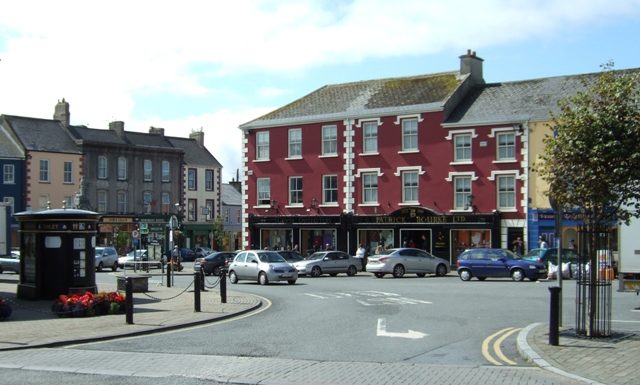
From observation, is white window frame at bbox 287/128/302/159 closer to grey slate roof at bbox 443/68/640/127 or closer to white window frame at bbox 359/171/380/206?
white window frame at bbox 359/171/380/206

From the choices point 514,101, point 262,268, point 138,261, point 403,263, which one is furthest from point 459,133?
point 138,261

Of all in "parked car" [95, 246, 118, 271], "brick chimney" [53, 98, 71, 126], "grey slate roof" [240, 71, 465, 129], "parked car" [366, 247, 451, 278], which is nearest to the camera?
"parked car" [366, 247, 451, 278]

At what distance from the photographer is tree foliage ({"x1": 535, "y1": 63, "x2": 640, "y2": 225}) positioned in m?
13.6

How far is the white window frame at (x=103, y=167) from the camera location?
→ 6869cm

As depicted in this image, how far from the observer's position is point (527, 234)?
43406mm

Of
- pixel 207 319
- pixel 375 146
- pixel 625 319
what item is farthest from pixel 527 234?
pixel 207 319

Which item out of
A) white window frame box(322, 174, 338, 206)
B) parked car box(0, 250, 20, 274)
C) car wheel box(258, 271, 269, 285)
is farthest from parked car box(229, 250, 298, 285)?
white window frame box(322, 174, 338, 206)

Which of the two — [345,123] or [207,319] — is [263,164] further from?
[207,319]

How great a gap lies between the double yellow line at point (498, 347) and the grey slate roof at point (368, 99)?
3106 centimetres

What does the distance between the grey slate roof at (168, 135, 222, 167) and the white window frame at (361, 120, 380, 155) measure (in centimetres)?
3198

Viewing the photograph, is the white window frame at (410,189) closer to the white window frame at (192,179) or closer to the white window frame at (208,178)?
the white window frame at (192,179)

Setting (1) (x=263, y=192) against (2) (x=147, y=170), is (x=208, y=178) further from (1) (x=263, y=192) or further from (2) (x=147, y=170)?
(1) (x=263, y=192)

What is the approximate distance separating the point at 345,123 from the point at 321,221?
20.6 ft

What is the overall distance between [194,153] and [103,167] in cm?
1216
